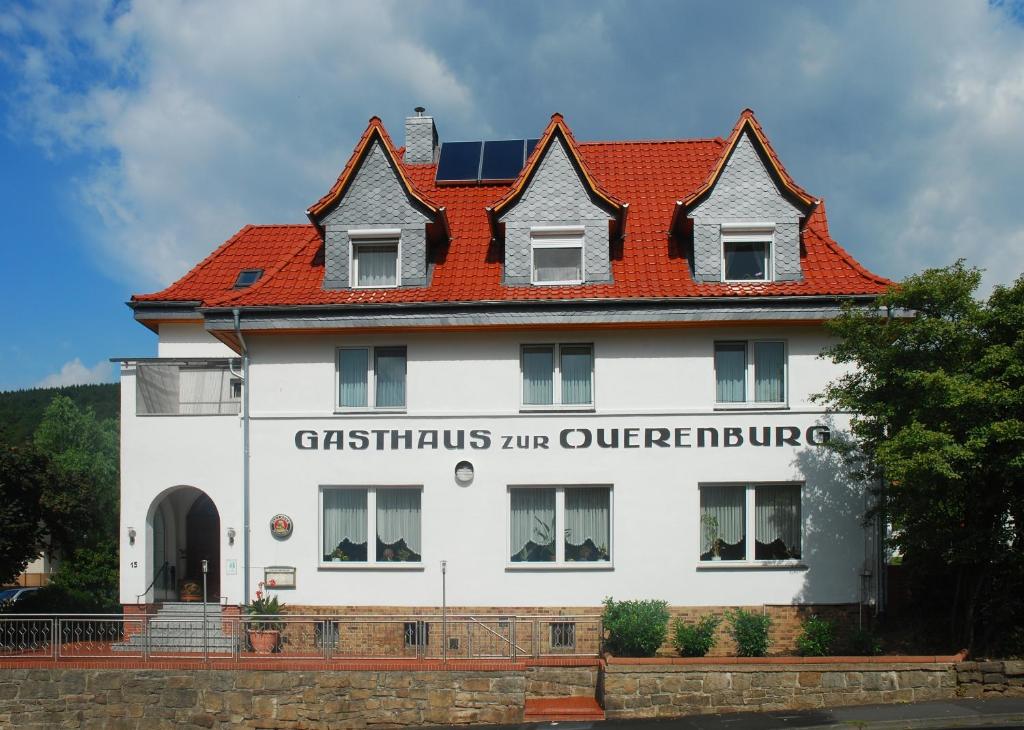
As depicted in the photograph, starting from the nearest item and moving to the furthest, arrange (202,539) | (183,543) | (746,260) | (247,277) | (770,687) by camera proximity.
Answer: (770,687), (746,260), (183,543), (202,539), (247,277)

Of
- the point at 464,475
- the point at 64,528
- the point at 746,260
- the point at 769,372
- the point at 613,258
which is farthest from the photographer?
the point at 64,528

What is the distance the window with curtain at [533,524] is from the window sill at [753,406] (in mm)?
3738

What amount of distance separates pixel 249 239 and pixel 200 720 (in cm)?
1363

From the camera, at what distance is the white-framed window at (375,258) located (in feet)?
61.5

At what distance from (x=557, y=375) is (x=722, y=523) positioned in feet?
14.3

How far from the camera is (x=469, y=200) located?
21.0m

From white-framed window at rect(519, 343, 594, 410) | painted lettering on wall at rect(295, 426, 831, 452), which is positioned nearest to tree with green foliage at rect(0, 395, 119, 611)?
painted lettering on wall at rect(295, 426, 831, 452)

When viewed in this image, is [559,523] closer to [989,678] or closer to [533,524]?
[533,524]

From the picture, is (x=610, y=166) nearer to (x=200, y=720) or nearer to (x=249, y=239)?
(x=249, y=239)

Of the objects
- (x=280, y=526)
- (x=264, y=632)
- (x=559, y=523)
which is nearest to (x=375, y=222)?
(x=280, y=526)

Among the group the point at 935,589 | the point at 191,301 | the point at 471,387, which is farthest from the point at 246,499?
the point at 935,589

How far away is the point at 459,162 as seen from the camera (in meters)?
22.5

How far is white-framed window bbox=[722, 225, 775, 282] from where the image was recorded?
18.3 metres

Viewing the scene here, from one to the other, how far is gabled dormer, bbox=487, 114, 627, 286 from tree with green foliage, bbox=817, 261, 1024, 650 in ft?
16.4
